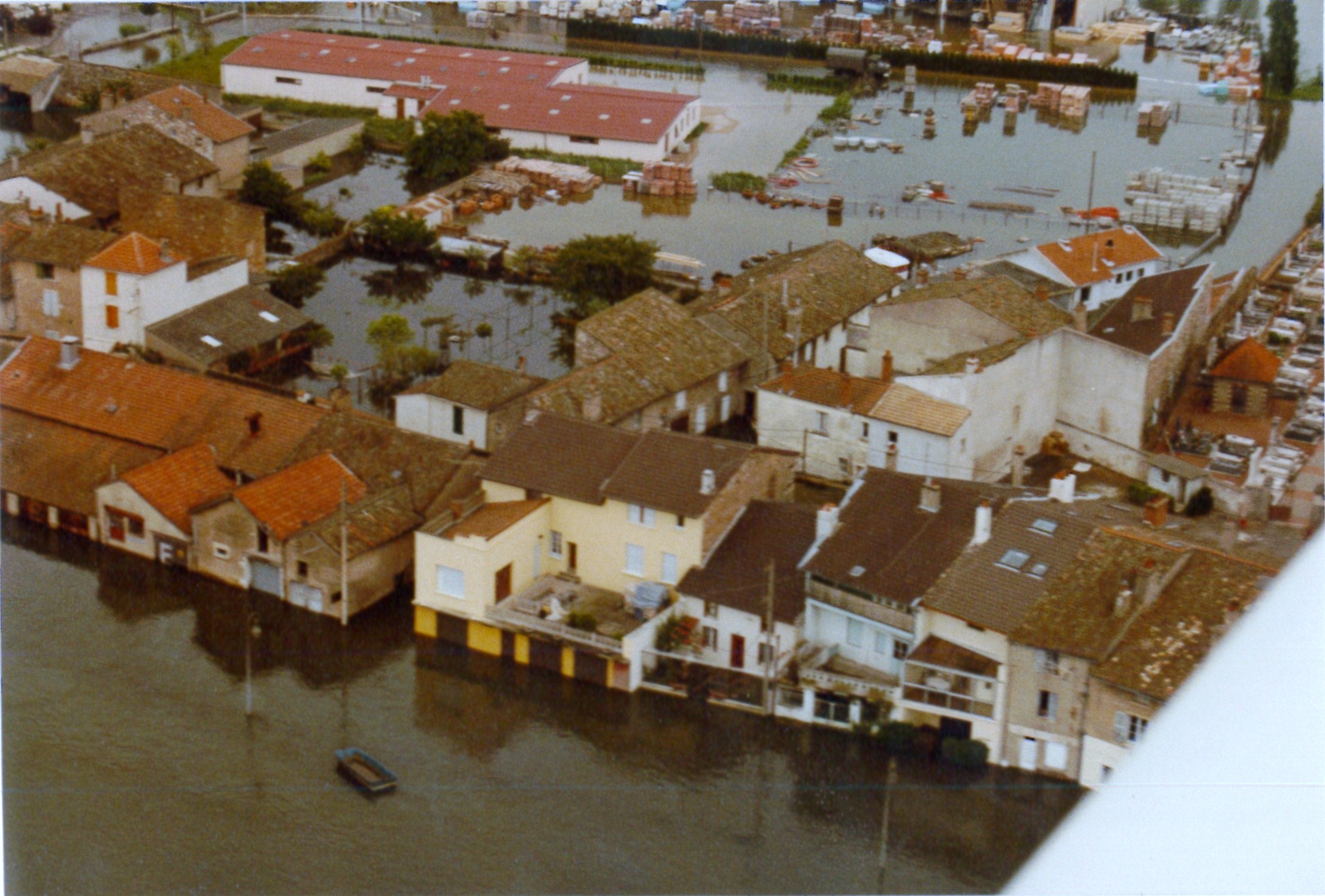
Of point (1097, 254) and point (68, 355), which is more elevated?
point (1097, 254)

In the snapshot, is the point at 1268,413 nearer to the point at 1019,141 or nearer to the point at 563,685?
the point at 563,685

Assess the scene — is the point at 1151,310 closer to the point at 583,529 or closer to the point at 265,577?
the point at 583,529

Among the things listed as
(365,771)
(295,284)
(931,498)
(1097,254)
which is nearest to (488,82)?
(295,284)

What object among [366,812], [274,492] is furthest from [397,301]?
[366,812]

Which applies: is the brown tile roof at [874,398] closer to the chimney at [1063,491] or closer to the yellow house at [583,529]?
the yellow house at [583,529]

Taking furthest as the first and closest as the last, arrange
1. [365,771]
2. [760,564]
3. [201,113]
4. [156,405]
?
1. [201,113]
2. [156,405]
3. [760,564]
4. [365,771]

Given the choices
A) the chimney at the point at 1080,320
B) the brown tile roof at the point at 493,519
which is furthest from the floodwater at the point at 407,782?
the chimney at the point at 1080,320

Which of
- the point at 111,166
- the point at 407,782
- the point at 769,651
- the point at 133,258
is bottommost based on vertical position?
the point at 407,782
